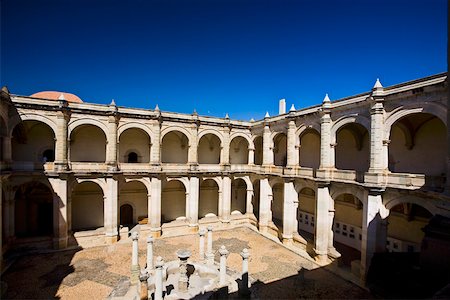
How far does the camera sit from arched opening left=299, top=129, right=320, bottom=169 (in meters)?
22.3

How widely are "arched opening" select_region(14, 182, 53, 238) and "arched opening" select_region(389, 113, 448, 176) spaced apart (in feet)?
87.4

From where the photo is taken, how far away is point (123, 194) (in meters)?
23.1

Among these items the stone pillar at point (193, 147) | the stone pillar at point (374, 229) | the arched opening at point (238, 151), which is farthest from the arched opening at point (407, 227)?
the stone pillar at point (193, 147)

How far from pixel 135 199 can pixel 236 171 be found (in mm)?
10490

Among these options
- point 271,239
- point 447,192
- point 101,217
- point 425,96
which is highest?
point 425,96

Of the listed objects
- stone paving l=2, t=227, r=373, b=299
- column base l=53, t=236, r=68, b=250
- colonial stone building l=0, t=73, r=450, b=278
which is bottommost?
stone paving l=2, t=227, r=373, b=299

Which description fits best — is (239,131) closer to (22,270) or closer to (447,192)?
(447,192)

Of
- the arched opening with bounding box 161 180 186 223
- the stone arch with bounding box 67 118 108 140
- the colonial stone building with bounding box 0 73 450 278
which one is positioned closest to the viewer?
the colonial stone building with bounding box 0 73 450 278

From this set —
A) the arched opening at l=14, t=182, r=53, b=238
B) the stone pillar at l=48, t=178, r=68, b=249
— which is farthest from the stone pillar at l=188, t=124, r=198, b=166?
the arched opening at l=14, t=182, r=53, b=238

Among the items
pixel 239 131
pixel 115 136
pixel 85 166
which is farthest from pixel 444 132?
pixel 85 166

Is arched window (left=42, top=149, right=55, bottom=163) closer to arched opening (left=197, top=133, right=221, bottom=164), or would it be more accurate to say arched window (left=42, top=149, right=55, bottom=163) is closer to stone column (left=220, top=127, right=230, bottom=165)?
arched opening (left=197, top=133, right=221, bottom=164)

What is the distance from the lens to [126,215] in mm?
23484

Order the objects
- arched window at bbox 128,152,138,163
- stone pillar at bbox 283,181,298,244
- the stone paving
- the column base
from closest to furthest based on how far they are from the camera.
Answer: the stone paving < the column base < stone pillar at bbox 283,181,298,244 < arched window at bbox 128,152,138,163

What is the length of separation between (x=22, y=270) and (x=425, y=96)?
24.6 meters
